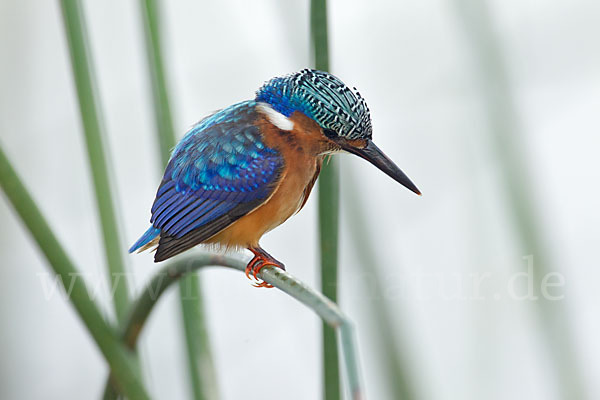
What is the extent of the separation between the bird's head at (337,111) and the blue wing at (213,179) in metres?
0.08

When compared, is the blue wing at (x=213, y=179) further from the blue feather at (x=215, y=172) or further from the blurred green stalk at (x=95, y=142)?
the blurred green stalk at (x=95, y=142)

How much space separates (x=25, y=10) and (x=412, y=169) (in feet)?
4.66

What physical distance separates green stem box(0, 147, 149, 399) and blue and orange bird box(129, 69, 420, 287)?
9 centimetres

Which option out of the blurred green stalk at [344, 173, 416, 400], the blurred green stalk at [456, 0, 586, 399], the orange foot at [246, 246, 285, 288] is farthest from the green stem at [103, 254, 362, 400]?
the blurred green stalk at [456, 0, 586, 399]

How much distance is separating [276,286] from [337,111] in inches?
7.2

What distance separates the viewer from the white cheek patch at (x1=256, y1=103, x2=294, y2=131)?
2.73 feet

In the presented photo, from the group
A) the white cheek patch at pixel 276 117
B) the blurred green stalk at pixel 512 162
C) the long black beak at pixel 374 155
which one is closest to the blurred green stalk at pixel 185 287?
the white cheek patch at pixel 276 117

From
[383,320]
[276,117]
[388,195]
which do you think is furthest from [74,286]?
[388,195]

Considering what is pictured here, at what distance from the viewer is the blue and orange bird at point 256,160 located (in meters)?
0.76

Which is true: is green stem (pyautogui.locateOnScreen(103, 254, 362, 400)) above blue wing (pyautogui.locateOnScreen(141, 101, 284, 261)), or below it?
below

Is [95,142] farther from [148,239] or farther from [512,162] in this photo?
[512,162]

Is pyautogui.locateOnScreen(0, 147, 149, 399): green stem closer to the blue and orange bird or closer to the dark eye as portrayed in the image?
the blue and orange bird

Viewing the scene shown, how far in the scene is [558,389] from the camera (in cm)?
139

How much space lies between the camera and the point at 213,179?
0.86 meters
